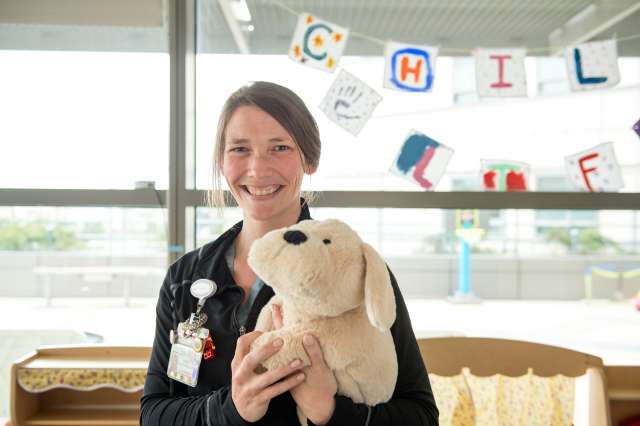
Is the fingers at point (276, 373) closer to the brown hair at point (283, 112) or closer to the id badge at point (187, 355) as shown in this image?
the id badge at point (187, 355)

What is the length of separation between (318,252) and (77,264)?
2.30m

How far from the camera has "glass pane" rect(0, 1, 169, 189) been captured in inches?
96.4

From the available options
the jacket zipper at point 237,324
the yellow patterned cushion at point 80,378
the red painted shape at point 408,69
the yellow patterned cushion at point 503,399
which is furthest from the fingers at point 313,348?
the red painted shape at point 408,69

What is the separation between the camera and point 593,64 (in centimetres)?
238

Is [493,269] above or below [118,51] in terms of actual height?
below

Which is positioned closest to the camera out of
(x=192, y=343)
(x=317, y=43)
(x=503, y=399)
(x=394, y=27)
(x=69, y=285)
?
(x=192, y=343)

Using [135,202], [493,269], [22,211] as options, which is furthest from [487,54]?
[22,211]

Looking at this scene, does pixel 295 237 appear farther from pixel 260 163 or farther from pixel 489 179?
pixel 489 179

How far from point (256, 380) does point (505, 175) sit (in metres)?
1.94

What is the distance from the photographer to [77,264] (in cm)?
266

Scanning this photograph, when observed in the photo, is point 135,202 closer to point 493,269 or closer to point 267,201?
point 267,201

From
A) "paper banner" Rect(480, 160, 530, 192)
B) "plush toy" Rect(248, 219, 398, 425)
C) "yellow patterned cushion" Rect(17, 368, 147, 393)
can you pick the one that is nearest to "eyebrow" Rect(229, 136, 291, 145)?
"plush toy" Rect(248, 219, 398, 425)

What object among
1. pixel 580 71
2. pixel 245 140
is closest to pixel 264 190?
pixel 245 140

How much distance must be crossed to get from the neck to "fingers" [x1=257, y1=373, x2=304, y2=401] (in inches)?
13.9
